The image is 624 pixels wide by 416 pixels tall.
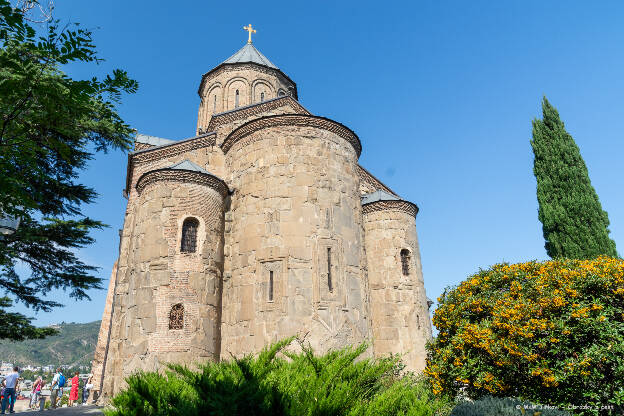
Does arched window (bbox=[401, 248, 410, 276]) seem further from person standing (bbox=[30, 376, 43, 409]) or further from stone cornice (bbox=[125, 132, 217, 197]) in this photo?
person standing (bbox=[30, 376, 43, 409])

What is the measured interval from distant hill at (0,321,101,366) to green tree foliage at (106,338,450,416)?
107m

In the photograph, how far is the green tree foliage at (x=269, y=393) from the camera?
306 centimetres

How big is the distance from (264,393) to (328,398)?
0.54 metres

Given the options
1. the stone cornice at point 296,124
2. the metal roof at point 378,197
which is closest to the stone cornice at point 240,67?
the stone cornice at point 296,124

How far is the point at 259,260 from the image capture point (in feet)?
33.8

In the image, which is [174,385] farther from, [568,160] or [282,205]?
[568,160]

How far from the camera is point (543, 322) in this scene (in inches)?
251

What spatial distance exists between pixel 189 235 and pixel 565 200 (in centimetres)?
1410

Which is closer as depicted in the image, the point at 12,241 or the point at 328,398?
the point at 328,398

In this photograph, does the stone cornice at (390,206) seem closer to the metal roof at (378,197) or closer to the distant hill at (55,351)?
the metal roof at (378,197)

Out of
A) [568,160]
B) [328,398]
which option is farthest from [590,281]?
[568,160]

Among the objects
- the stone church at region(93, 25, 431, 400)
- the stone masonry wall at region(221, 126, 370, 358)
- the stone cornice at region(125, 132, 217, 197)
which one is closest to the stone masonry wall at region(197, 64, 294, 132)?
the stone cornice at region(125, 132, 217, 197)

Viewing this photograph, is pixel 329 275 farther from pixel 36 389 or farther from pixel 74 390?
pixel 36 389

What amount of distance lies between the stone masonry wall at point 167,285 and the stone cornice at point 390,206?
5.42 meters
